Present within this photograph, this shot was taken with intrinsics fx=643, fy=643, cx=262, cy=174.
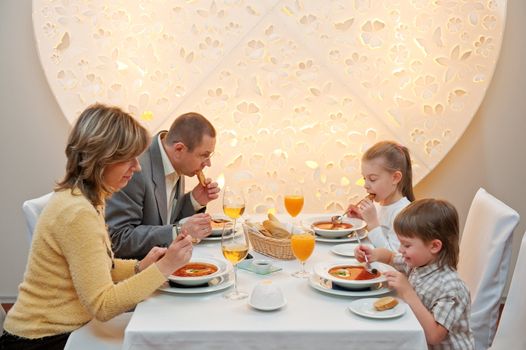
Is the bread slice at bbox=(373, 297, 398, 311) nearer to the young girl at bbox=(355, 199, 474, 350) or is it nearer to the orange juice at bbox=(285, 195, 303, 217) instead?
the young girl at bbox=(355, 199, 474, 350)

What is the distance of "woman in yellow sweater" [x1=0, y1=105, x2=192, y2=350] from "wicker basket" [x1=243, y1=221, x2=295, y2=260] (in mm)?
461

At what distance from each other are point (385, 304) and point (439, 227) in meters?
0.37

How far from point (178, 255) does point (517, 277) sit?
1.06m

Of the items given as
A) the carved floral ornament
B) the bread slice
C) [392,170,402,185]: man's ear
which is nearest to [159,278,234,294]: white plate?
the bread slice

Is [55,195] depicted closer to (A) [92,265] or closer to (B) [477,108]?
(A) [92,265]

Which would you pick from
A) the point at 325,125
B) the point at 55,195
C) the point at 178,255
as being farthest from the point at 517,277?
the point at 325,125

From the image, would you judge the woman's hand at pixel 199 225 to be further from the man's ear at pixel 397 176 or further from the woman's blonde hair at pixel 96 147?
the man's ear at pixel 397 176

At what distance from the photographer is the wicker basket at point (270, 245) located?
7.13 feet

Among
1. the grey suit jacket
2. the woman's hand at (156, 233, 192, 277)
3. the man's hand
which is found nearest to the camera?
the woman's hand at (156, 233, 192, 277)

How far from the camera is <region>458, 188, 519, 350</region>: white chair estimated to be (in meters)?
2.27

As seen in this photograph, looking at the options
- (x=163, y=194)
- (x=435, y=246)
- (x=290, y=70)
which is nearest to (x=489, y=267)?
(x=435, y=246)

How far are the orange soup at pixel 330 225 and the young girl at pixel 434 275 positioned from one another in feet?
1.60

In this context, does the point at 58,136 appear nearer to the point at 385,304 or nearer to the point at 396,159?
the point at 396,159

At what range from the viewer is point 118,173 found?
1.91m
